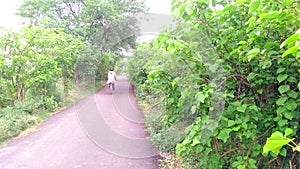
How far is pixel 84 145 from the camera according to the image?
4.20m

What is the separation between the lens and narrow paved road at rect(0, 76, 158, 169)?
3398 millimetres

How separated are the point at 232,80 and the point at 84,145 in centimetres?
325

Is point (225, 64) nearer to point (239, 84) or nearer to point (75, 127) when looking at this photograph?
point (239, 84)

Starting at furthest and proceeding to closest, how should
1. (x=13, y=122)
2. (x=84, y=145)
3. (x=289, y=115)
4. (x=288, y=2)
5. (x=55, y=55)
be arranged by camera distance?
(x=55, y=55)
(x=13, y=122)
(x=84, y=145)
(x=289, y=115)
(x=288, y=2)

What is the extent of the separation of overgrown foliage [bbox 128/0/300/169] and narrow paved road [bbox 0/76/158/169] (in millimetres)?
1839

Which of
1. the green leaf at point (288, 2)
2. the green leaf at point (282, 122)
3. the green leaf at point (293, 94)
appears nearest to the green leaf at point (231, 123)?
the green leaf at point (282, 122)

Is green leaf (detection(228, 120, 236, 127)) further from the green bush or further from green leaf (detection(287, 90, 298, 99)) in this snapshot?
the green bush

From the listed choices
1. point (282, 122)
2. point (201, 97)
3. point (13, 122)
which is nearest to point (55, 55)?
point (13, 122)

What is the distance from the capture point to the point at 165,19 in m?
2.96

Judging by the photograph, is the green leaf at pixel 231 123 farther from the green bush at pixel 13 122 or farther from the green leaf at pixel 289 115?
the green bush at pixel 13 122

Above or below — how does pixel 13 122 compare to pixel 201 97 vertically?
below

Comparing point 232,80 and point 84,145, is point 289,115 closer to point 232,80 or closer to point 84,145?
point 232,80

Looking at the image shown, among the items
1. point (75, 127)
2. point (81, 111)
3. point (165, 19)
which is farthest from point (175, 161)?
point (81, 111)

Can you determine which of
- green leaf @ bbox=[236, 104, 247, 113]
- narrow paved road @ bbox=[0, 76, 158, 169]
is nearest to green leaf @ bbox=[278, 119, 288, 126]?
green leaf @ bbox=[236, 104, 247, 113]
